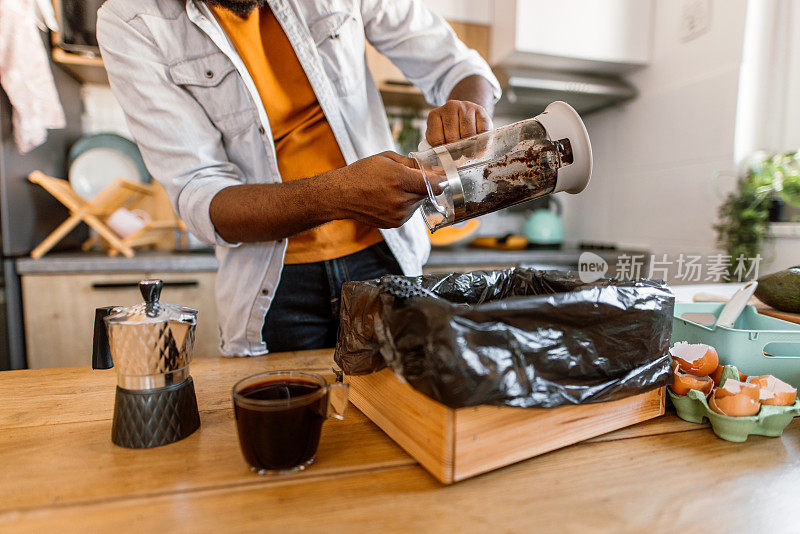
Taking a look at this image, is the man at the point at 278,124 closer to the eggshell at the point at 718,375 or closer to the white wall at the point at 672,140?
the eggshell at the point at 718,375

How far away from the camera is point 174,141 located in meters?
0.93

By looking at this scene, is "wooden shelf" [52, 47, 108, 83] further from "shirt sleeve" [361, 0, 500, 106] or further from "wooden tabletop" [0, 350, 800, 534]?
"wooden tabletop" [0, 350, 800, 534]

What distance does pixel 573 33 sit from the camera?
2137 millimetres

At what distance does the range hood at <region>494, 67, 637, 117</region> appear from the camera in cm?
218

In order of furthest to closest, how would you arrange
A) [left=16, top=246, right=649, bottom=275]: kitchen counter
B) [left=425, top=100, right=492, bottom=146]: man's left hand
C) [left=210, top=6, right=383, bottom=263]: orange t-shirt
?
[left=16, top=246, right=649, bottom=275]: kitchen counter, [left=210, top=6, right=383, bottom=263]: orange t-shirt, [left=425, top=100, right=492, bottom=146]: man's left hand

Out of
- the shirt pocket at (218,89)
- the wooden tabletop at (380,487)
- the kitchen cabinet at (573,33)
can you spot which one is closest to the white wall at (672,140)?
the kitchen cabinet at (573,33)

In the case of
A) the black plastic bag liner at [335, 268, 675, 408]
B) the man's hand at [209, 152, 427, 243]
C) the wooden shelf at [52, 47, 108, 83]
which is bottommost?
the black plastic bag liner at [335, 268, 675, 408]

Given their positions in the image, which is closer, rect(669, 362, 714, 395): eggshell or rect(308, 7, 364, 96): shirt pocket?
rect(669, 362, 714, 395): eggshell

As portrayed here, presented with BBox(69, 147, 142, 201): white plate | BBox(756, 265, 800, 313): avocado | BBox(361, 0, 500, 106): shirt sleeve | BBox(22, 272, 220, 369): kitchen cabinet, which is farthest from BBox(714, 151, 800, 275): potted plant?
BBox(69, 147, 142, 201): white plate

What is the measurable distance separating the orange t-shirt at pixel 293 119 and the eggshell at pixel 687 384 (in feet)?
2.20

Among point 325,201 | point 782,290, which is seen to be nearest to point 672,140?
point 782,290

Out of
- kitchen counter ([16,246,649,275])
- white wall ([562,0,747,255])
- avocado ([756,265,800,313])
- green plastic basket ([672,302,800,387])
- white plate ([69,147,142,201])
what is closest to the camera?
green plastic basket ([672,302,800,387])

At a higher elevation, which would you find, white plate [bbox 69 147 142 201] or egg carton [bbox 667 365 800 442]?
white plate [bbox 69 147 142 201]

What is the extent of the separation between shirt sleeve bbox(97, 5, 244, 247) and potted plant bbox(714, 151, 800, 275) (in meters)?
1.71
